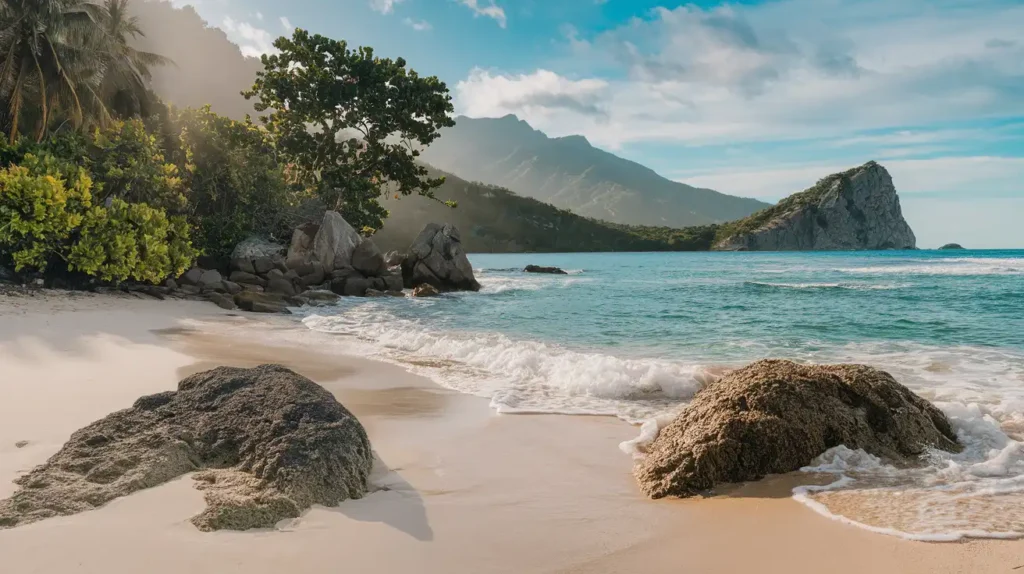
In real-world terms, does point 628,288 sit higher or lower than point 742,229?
lower

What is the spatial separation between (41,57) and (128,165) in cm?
612

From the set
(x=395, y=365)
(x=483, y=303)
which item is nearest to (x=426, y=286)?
(x=483, y=303)

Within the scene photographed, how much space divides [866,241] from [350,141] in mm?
141251

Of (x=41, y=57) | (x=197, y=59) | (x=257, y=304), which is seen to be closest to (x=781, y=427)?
(x=257, y=304)

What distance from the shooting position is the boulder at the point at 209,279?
19.8m

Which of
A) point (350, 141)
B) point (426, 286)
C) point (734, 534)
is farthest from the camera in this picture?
point (350, 141)

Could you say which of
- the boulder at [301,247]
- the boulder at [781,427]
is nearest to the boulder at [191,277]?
the boulder at [301,247]

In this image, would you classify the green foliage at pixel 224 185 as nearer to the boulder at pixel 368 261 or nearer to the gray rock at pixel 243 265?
the gray rock at pixel 243 265

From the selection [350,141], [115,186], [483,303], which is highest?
[350,141]

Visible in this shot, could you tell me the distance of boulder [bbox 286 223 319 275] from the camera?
25391 mm

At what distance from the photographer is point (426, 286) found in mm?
26078

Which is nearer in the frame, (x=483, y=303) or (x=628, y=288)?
(x=483, y=303)

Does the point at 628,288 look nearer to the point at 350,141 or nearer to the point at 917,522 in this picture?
the point at 350,141

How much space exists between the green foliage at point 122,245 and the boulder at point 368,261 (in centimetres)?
918
